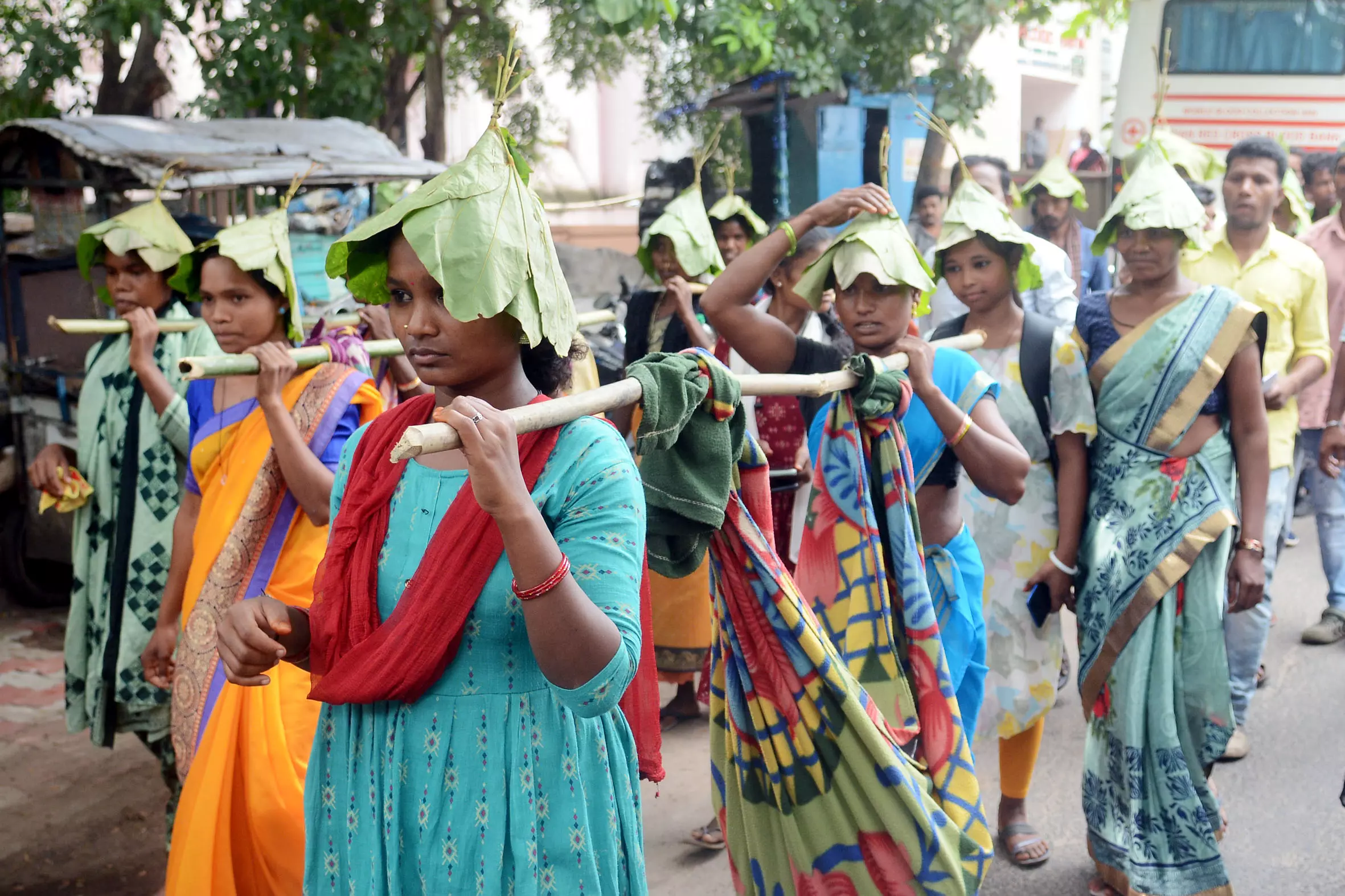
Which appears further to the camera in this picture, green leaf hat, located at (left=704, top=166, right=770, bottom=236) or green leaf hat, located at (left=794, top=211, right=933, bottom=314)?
green leaf hat, located at (left=704, top=166, right=770, bottom=236)

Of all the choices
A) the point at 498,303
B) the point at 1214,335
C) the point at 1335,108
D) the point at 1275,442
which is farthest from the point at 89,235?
the point at 1335,108

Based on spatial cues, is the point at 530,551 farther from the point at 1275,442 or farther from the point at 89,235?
the point at 1275,442

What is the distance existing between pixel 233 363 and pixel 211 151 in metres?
4.04

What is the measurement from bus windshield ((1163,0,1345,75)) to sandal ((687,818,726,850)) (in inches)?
349

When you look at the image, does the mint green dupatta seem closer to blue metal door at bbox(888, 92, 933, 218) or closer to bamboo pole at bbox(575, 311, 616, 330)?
bamboo pole at bbox(575, 311, 616, 330)

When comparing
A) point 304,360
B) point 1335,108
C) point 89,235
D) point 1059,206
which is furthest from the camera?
point 1335,108

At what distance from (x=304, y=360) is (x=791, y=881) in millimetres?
1705

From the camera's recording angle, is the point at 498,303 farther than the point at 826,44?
No

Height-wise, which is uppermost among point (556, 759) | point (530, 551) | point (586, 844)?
point (530, 551)

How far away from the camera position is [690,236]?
18.0 feet

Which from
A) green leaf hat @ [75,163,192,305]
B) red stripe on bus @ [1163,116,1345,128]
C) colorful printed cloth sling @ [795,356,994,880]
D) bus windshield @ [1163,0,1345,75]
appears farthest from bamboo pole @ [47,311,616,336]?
bus windshield @ [1163,0,1345,75]

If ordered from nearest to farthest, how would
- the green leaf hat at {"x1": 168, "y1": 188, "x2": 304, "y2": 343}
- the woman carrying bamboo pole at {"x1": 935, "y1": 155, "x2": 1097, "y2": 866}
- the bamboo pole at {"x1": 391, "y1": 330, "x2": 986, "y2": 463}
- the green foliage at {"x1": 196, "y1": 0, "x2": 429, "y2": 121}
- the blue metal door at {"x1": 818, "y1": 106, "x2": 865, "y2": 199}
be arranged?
the bamboo pole at {"x1": 391, "y1": 330, "x2": 986, "y2": 463} < the green leaf hat at {"x1": 168, "y1": 188, "x2": 304, "y2": 343} < the woman carrying bamboo pole at {"x1": 935, "y1": 155, "x2": 1097, "y2": 866} < the green foliage at {"x1": 196, "y1": 0, "x2": 429, "y2": 121} < the blue metal door at {"x1": 818, "y1": 106, "x2": 865, "y2": 199}

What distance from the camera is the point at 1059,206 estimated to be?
289 inches

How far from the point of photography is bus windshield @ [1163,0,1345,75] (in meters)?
10.9
